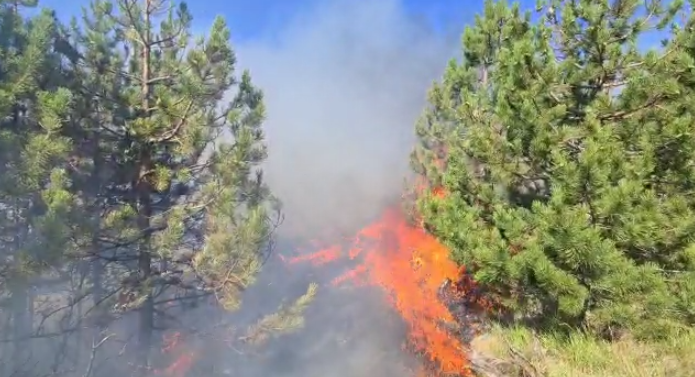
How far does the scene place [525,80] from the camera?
5414 millimetres

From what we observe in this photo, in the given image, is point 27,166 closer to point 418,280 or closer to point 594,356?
point 594,356

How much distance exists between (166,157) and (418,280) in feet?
26.7

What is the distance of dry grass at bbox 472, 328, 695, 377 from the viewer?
12.8 feet

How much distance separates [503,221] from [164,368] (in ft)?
20.6

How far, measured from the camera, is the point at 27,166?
18.2ft

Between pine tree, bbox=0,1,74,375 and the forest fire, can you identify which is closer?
pine tree, bbox=0,1,74,375

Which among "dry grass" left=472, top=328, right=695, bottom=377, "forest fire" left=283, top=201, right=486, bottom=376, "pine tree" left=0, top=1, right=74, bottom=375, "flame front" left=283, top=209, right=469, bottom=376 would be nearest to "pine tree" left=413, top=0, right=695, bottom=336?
"dry grass" left=472, top=328, right=695, bottom=377

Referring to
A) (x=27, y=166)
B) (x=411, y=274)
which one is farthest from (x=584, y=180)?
(x=411, y=274)

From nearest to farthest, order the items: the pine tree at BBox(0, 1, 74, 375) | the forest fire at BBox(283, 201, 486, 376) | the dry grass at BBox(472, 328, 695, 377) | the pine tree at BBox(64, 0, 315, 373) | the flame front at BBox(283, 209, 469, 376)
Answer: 1. the dry grass at BBox(472, 328, 695, 377)
2. the pine tree at BBox(0, 1, 74, 375)
3. the pine tree at BBox(64, 0, 315, 373)
4. the forest fire at BBox(283, 201, 486, 376)
5. the flame front at BBox(283, 209, 469, 376)

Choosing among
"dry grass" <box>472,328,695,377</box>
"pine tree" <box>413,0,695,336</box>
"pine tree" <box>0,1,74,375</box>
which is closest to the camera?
"dry grass" <box>472,328,695,377</box>

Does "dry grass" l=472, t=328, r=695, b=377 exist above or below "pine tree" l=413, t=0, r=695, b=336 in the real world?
below

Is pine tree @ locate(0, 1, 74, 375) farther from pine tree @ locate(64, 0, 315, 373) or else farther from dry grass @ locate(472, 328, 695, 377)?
dry grass @ locate(472, 328, 695, 377)

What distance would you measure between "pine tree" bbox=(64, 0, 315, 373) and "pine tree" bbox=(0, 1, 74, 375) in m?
1.05

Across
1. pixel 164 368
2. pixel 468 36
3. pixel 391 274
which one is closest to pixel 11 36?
pixel 164 368
